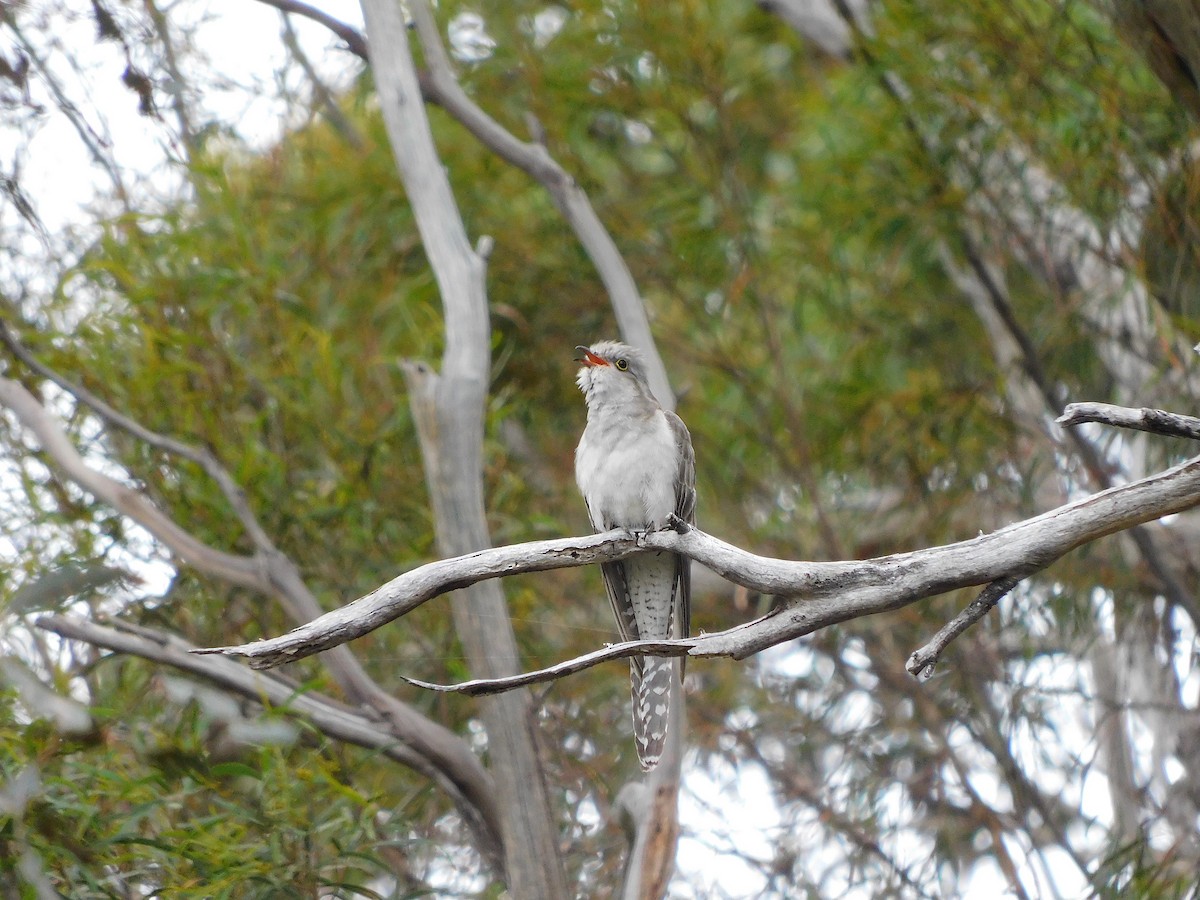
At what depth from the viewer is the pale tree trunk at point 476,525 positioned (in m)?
4.11

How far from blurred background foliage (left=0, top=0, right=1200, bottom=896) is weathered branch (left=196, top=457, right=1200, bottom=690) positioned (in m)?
1.45

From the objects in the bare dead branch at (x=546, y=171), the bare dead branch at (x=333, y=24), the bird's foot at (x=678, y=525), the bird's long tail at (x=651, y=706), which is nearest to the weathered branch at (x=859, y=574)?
the bird's foot at (x=678, y=525)

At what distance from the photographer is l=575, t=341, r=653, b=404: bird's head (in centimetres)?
408

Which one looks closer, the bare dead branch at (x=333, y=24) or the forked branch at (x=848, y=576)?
the forked branch at (x=848, y=576)

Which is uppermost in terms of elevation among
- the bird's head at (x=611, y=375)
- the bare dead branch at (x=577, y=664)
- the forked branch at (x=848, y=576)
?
the bird's head at (x=611, y=375)

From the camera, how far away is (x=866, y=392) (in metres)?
6.02

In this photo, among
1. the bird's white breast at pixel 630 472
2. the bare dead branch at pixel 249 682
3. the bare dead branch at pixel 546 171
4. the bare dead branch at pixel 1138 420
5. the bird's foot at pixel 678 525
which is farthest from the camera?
the bare dead branch at pixel 546 171

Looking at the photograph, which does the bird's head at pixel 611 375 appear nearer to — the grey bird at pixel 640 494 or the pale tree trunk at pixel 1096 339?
the grey bird at pixel 640 494

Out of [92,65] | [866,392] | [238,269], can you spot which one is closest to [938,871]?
[866,392]

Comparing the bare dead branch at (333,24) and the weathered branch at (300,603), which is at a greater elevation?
the bare dead branch at (333,24)

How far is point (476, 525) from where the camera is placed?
4.19 metres

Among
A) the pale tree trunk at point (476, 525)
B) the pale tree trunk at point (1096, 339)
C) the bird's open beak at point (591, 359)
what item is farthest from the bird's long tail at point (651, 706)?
the pale tree trunk at point (1096, 339)

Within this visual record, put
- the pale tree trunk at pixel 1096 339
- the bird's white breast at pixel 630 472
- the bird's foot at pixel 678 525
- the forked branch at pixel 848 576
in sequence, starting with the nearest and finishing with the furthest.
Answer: the forked branch at pixel 848 576 < the bird's foot at pixel 678 525 < the bird's white breast at pixel 630 472 < the pale tree trunk at pixel 1096 339

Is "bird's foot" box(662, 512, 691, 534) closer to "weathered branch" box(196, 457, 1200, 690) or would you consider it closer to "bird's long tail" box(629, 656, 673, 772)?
"weathered branch" box(196, 457, 1200, 690)
